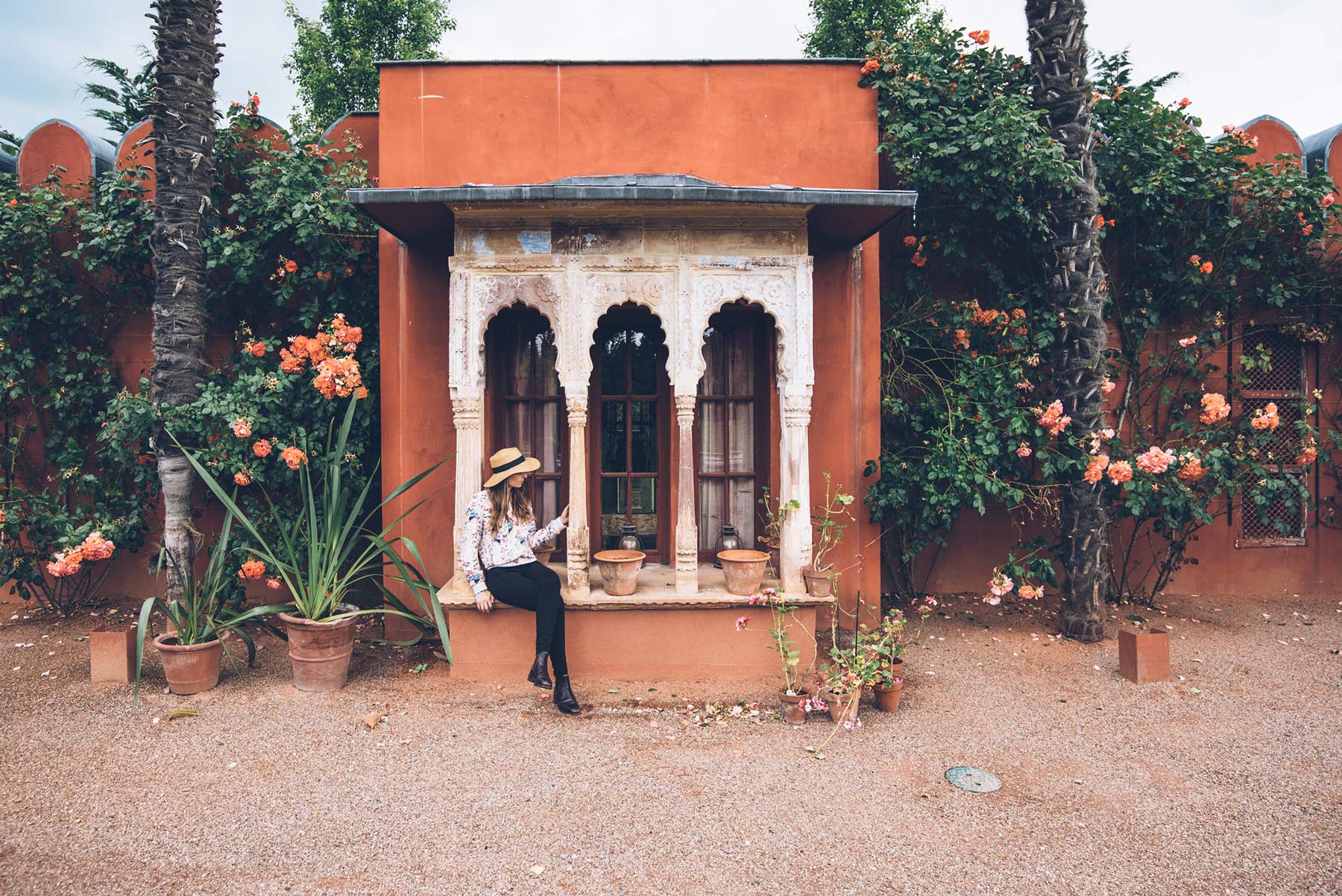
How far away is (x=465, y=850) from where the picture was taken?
8.94 feet

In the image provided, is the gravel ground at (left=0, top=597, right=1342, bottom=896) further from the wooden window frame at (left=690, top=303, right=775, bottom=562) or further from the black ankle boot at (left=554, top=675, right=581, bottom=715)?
the wooden window frame at (left=690, top=303, right=775, bottom=562)

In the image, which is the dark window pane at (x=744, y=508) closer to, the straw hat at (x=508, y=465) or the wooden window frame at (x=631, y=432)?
the wooden window frame at (x=631, y=432)

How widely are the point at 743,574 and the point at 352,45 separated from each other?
13843 millimetres

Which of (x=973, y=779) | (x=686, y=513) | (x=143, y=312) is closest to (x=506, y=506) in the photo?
(x=686, y=513)

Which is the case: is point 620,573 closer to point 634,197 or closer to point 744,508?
point 744,508

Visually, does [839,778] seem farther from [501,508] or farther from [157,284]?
[157,284]

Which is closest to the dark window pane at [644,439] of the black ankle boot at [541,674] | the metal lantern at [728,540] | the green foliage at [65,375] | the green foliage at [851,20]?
the metal lantern at [728,540]

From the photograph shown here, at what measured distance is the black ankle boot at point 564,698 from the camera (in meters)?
3.94

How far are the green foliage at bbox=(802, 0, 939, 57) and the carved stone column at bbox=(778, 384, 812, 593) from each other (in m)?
10.5

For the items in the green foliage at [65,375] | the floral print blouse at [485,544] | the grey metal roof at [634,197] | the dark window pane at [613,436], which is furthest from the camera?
the dark window pane at [613,436]

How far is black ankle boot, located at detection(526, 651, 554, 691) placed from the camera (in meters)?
3.96

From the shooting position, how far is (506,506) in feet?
14.1

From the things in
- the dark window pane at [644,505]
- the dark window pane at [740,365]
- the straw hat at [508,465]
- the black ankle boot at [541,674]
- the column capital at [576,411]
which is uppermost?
the dark window pane at [740,365]

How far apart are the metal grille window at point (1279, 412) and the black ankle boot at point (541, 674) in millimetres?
6283
